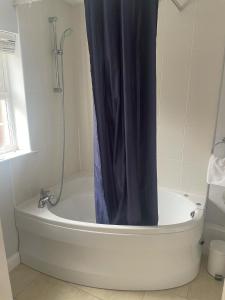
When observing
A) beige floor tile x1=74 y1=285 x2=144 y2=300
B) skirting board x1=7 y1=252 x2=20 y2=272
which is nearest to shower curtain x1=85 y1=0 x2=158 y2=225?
beige floor tile x1=74 y1=285 x2=144 y2=300

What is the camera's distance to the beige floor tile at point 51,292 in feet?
5.81

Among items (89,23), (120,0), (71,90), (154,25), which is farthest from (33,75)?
(154,25)

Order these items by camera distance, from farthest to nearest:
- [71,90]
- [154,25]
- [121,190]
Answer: [71,90] < [121,190] < [154,25]

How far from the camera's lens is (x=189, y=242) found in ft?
5.78

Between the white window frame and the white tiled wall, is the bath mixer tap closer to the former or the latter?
the white window frame

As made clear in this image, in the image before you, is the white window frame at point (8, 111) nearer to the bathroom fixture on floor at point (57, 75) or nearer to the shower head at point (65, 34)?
the bathroom fixture on floor at point (57, 75)

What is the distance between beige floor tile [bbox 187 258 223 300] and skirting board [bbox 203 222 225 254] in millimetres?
308

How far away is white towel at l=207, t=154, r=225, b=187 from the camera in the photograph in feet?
6.12

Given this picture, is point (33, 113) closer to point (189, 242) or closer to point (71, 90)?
point (71, 90)

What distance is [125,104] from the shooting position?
5.01 ft

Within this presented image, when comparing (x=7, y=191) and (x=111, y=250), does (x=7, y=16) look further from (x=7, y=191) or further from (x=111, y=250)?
(x=111, y=250)

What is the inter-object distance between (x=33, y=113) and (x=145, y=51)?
1114 millimetres

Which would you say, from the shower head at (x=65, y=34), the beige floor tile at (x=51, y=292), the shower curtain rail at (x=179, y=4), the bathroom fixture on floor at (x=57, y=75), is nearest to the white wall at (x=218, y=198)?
the shower curtain rail at (x=179, y=4)

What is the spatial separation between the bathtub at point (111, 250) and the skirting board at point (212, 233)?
0.31 metres
